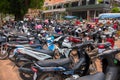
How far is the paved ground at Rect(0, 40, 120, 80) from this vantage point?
6.54m

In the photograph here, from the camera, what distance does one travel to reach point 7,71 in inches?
283

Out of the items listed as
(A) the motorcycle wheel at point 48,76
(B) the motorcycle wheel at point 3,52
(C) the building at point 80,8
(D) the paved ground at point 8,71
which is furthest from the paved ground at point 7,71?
(C) the building at point 80,8

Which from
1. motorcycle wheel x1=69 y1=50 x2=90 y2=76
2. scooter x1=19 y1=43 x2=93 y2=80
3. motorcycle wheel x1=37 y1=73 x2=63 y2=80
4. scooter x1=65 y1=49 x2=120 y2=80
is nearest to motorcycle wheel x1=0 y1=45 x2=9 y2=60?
scooter x1=19 y1=43 x2=93 y2=80

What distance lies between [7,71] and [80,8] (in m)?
57.0

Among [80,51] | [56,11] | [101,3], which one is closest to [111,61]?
[80,51]

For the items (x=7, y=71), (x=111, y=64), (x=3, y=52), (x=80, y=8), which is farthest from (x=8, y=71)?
(x=80, y=8)

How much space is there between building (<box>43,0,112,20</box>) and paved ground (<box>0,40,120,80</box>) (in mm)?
48484

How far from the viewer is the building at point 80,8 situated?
186 feet

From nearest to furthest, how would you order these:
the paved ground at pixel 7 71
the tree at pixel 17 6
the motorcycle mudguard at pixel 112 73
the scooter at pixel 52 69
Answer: the motorcycle mudguard at pixel 112 73 < the scooter at pixel 52 69 < the paved ground at pixel 7 71 < the tree at pixel 17 6

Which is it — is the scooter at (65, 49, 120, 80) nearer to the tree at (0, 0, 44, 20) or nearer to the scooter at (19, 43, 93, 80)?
the scooter at (19, 43, 93, 80)

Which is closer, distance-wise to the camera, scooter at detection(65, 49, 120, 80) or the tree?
scooter at detection(65, 49, 120, 80)

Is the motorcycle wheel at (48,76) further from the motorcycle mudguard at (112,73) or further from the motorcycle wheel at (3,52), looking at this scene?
the motorcycle wheel at (3,52)

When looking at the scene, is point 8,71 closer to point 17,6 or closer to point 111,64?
point 111,64

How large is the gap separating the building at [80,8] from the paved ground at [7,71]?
48.5 meters
